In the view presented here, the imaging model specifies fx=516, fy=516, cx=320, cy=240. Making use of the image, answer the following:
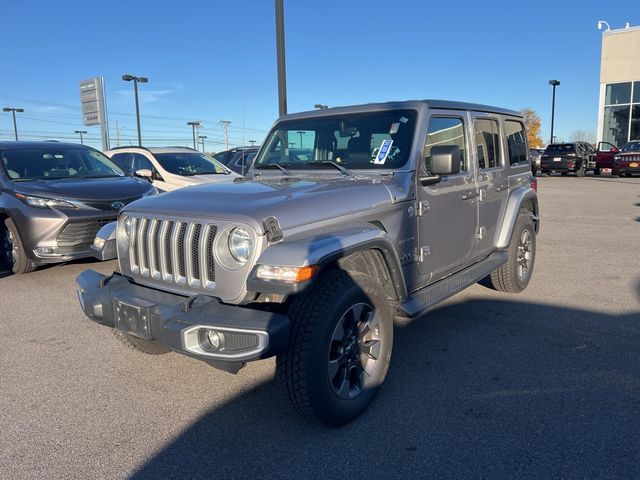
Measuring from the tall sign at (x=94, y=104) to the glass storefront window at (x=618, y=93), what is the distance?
29.7m

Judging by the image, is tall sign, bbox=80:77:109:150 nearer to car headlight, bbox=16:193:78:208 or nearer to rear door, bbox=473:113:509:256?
car headlight, bbox=16:193:78:208

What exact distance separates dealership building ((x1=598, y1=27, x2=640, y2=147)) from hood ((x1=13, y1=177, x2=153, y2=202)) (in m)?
33.3

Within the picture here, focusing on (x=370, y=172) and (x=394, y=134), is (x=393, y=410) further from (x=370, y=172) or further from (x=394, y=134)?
(x=394, y=134)

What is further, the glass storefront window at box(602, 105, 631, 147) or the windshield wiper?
the glass storefront window at box(602, 105, 631, 147)

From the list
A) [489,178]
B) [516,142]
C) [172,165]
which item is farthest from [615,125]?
[489,178]

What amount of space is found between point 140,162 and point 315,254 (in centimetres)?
914

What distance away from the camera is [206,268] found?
2.93 metres

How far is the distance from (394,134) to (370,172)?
0.38 metres

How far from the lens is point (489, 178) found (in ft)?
16.1

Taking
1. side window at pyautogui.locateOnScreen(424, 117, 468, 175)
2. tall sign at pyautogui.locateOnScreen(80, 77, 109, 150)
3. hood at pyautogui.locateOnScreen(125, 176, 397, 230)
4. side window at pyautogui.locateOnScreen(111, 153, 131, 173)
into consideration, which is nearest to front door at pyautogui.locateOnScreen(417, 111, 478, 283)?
side window at pyautogui.locateOnScreen(424, 117, 468, 175)

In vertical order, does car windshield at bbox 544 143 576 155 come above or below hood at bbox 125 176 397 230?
above

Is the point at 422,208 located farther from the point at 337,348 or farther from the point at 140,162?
the point at 140,162

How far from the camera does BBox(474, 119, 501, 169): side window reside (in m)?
4.85

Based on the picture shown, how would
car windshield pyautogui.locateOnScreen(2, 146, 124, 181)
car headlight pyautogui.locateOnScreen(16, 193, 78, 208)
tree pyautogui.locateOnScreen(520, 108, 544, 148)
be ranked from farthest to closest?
tree pyautogui.locateOnScreen(520, 108, 544, 148) → car windshield pyautogui.locateOnScreen(2, 146, 124, 181) → car headlight pyautogui.locateOnScreen(16, 193, 78, 208)
